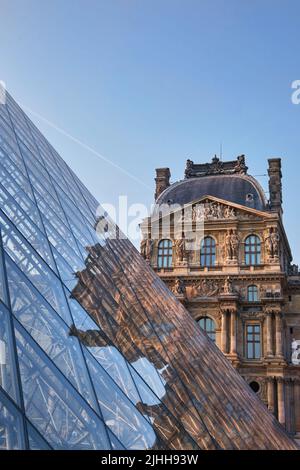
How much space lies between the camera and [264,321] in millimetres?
30391

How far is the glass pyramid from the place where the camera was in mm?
4066

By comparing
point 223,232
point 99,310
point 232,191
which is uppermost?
point 232,191

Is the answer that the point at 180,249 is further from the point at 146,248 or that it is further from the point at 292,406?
the point at 292,406

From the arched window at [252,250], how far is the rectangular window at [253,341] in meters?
3.80

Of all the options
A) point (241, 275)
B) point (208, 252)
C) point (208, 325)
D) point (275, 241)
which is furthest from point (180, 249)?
point (275, 241)

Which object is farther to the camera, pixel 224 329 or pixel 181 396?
pixel 224 329

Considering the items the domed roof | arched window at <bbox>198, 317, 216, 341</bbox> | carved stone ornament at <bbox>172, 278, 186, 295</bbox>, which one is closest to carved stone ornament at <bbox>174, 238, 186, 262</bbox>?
carved stone ornament at <bbox>172, 278, 186, 295</bbox>

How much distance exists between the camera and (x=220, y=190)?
36.2 metres

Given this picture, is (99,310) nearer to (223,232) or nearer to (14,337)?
(14,337)

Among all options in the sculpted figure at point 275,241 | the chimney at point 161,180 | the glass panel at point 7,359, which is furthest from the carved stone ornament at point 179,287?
the glass panel at point 7,359

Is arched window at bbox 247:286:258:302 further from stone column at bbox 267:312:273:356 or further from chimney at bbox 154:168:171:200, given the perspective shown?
chimney at bbox 154:168:171:200

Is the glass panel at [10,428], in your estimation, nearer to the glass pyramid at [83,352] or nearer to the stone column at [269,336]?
the glass pyramid at [83,352]
